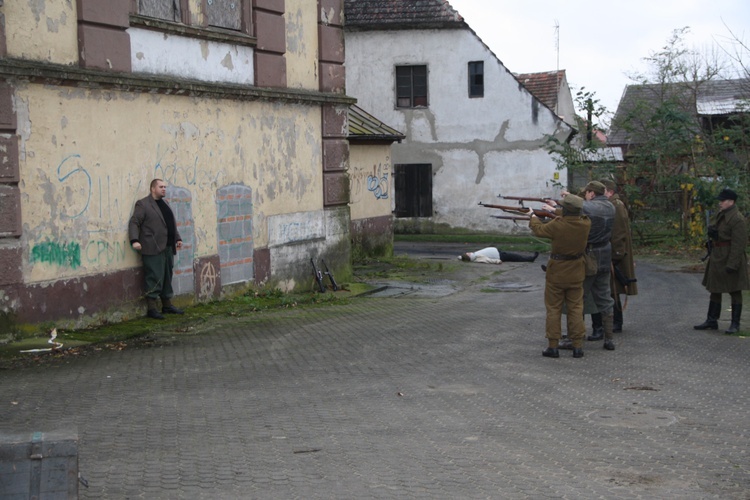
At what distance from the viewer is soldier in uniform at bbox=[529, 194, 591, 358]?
9.66 metres

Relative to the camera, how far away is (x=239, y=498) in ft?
17.6

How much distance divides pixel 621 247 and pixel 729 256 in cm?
131

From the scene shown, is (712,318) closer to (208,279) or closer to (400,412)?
(400,412)

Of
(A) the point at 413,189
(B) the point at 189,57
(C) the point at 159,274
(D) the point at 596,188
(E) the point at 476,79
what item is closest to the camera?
(D) the point at 596,188

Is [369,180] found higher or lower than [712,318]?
higher

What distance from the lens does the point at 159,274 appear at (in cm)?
1197

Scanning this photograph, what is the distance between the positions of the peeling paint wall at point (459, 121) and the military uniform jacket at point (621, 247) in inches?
643

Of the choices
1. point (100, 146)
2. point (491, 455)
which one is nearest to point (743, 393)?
point (491, 455)

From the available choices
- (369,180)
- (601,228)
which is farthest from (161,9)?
(369,180)

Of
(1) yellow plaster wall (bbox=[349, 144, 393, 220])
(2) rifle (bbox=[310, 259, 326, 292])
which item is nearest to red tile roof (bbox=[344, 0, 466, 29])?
(1) yellow plaster wall (bbox=[349, 144, 393, 220])

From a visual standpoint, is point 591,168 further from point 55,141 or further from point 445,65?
point 55,141

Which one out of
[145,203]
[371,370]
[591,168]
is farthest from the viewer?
[591,168]

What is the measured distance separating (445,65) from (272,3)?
14.6 meters

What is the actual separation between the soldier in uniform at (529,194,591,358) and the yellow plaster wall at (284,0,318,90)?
20.9 feet
